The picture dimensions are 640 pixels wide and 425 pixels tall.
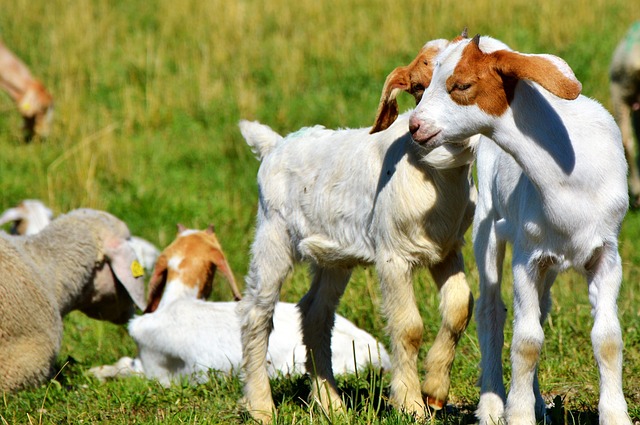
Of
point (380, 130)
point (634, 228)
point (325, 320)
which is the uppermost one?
point (380, 130)

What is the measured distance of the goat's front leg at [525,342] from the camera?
408 cm

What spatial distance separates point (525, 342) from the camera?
13.4 feet

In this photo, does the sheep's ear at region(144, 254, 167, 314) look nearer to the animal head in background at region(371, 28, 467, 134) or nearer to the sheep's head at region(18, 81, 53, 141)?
the animal head in background at region(371, 28, 467, 134)

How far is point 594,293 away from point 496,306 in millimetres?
652

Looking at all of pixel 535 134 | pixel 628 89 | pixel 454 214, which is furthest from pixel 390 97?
pixel 628 89

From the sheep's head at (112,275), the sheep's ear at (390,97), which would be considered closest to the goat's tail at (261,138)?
the sheep's ear at (390,97)

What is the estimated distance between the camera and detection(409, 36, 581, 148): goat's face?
3877 mm

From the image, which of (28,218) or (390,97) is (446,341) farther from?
(28,218)

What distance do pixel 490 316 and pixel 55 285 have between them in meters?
3.34

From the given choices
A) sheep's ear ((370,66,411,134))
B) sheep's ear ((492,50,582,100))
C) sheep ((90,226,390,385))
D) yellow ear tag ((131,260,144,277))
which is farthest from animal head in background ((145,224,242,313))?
sheep's ear ((492,50,582,100))

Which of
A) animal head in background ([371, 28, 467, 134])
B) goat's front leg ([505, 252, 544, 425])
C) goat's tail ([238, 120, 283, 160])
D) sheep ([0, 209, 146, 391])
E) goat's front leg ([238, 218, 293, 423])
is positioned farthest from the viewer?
sheep ([0, 209, 146, 391])

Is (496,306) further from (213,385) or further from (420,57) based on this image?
(213,385)

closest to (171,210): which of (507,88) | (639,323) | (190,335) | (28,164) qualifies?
(28,164)

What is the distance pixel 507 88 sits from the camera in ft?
12.8
